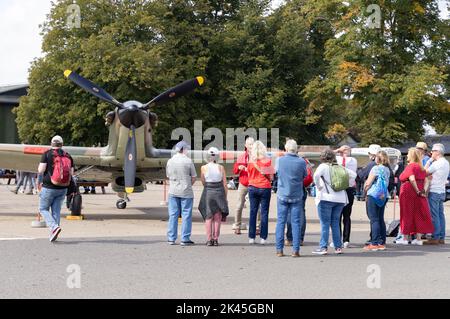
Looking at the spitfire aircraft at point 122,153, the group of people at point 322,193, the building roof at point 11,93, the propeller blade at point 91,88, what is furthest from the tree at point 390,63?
the building roof at point 11,93

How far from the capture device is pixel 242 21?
1969 inches

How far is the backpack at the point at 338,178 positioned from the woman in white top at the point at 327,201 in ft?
0.19

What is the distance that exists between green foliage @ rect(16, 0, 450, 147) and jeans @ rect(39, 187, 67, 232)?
28.6 m

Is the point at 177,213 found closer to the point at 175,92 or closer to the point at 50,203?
the point at 50,203

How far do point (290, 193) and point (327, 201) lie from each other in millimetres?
674

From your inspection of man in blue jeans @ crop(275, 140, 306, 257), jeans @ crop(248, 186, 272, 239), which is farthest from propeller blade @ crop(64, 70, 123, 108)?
man in blue jeans @ crop(275, 140, 306, 257)

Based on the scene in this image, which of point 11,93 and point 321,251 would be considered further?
point 11,93

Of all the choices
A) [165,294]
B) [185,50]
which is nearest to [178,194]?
[165,294]

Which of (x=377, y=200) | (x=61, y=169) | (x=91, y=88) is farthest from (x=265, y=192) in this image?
(x=91, y=88)

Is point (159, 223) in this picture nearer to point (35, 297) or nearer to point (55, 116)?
point (35, 297)

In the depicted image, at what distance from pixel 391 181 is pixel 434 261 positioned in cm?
242

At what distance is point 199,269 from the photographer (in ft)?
32.2
